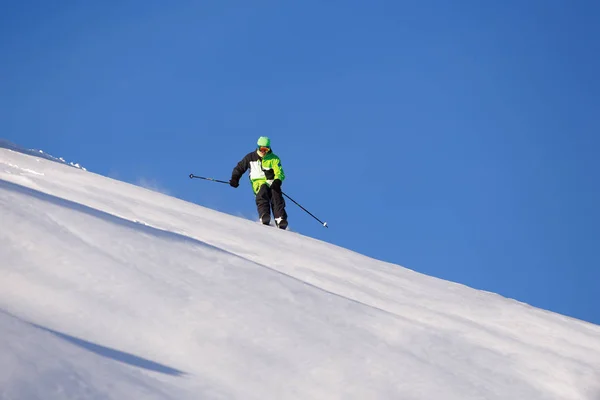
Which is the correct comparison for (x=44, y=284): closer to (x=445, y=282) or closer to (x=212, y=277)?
(x=212, y=277)

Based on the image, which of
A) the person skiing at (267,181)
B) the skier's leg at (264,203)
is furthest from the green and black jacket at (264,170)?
the skier's leg at (264,203)

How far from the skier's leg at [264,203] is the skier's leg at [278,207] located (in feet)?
0.28

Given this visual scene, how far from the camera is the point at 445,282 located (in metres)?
8.32

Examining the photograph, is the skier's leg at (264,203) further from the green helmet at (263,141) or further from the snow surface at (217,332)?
the snow surface at (217,332)

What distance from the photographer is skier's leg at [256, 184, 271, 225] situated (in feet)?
42.0

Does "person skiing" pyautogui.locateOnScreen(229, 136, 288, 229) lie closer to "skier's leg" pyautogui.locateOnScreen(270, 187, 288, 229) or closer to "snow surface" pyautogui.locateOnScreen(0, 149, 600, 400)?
"skier's leg" pyautogui.locateOnScreen(270, 187, 288, 229)

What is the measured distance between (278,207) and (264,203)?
241 mm

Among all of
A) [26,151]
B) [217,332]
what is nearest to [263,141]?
[26,151]

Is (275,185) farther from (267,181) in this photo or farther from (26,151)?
(26,151)

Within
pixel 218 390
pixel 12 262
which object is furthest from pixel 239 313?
pixel 12 262

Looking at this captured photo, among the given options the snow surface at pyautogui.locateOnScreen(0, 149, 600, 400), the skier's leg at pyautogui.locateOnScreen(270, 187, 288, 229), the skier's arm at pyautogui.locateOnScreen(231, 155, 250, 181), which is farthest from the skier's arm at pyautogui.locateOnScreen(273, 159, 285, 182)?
the snow surface at pyautogui.locateOnScreen(0, 149, 600, 400)

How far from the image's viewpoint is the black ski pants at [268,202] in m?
12.9

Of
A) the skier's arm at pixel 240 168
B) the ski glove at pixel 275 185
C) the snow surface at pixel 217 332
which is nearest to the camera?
the snow surface at pixel 217 332

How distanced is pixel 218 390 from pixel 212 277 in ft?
4.91
